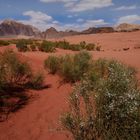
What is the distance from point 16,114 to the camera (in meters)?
13.0

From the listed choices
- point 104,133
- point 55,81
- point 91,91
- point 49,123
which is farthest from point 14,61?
point 104,133

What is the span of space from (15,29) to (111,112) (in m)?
125

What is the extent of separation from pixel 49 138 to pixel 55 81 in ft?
22.9

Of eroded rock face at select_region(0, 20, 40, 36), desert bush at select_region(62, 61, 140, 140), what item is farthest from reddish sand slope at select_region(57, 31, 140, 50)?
eroded rock face at select_region(0, 20, 40, 36)

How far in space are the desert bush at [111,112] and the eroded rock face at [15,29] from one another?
119 meters

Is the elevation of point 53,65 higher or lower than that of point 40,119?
higher

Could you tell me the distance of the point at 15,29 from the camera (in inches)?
5094

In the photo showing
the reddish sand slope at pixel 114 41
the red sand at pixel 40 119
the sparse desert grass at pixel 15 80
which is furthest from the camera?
the reddish sand slope at pixel 114 41

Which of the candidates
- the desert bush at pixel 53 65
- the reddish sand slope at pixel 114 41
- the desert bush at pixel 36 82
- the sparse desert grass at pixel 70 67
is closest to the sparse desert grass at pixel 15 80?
the desert bush at pixel 36 82

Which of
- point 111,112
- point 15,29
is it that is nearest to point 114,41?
point 111,112

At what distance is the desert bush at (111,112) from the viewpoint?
690 centimetres

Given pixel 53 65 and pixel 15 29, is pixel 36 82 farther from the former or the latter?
pixel 15 29

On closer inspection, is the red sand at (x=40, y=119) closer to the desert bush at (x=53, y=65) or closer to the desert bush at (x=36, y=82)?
the desert bush at (x=36, y=82)

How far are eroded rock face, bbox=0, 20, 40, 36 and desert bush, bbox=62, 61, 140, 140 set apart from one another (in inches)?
4696
